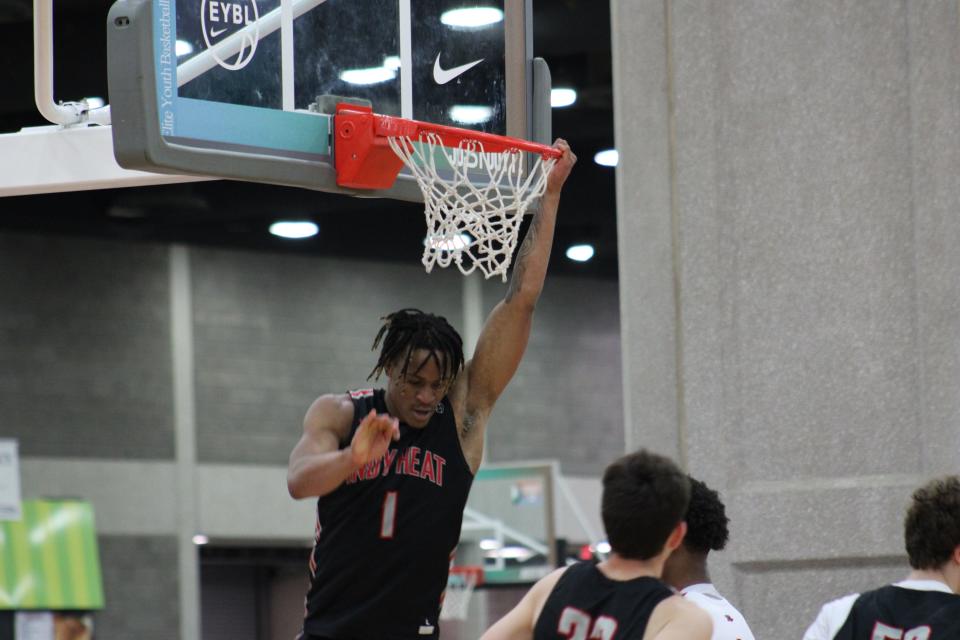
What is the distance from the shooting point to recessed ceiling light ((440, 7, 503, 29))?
5.03 meters

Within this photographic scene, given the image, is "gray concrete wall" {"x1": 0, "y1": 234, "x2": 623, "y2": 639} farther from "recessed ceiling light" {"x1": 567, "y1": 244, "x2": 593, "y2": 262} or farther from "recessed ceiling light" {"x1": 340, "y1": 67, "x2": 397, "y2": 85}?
A: "recessed ceiling light" {"x1": 340, "y1": 67, "x2": 397, "y2": 85}

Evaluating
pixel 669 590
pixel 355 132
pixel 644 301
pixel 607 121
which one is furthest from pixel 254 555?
pixel 669 590

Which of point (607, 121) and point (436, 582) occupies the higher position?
point (607, 121)

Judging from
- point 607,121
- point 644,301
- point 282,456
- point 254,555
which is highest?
point 607,121

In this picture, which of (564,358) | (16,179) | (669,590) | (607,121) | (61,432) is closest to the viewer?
(669,590)

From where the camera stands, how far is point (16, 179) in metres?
4.89

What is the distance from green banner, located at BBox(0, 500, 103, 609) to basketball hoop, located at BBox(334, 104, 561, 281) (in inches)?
399

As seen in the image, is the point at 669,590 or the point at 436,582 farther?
the point at 436,582

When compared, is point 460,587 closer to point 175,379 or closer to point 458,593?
point 458,593

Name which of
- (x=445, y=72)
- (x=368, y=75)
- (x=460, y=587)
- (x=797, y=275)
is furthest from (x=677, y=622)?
(x=460, y=587)

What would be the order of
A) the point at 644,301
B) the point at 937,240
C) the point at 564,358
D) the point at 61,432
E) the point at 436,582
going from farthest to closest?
the point at 564,358
the point at 61,432
the point at 644,301
the point at 937,240
the point at 436,582

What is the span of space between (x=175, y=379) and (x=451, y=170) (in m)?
10.9

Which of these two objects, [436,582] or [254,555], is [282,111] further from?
[254,555]

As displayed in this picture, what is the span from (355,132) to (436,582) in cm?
132
